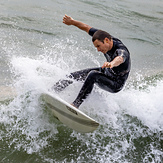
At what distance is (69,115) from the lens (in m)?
4.32

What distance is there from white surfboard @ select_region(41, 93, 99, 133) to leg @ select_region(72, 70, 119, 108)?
0.59ft

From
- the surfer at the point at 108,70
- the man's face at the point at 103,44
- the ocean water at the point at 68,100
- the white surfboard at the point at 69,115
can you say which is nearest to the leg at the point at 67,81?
the ocean water at the point at 68,100

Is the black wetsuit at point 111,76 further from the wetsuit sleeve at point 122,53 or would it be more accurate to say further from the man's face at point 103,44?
the man's face at point 103,44

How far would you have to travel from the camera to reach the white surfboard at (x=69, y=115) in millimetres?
4064

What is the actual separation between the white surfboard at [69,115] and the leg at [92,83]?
7.1 inches

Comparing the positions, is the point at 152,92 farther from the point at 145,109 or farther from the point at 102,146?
the point at 102,146

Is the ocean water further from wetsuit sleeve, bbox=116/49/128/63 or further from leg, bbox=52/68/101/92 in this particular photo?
wetsuit sleeve, bbox=116/49/128/63

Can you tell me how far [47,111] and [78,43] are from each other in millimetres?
5305

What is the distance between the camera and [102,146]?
4.46 metres

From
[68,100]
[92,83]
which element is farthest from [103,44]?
[68,100]

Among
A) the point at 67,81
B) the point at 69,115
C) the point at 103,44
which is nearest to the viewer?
the point at 103,44

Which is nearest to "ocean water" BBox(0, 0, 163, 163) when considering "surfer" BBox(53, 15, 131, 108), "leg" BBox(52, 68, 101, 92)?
"leg" BBox(52, 68, 101, 92)

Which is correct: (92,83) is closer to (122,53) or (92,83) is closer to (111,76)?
(111,76)

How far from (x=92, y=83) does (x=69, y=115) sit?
2.16ft
